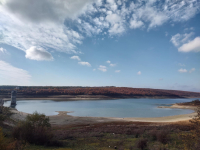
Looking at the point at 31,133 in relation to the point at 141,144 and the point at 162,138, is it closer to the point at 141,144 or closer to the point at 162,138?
the point at 141,144

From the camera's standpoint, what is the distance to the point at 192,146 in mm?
6430

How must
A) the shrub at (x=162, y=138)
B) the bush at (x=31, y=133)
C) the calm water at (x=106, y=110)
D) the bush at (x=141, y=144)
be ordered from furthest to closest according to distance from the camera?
the calm water at (x=106, y=110), the shrub at (x=162, y=138), the bush at (x=31, y=133), the bush at (x=141, y=144)

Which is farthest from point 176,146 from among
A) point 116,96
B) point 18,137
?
point 116,96

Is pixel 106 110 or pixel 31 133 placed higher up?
pixel 31 133

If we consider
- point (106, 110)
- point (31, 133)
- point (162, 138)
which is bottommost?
point (106, 110)

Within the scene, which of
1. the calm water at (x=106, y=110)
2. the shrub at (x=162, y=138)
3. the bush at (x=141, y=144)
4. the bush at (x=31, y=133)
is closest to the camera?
the bush at (x=141, y=144)

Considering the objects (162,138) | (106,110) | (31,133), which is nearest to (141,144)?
(162,138)

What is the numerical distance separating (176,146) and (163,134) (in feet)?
5.25

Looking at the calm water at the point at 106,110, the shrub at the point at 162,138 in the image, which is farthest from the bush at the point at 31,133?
the calm water at the point at 106,110

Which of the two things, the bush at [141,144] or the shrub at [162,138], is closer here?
Answer: the bush at [141,144]

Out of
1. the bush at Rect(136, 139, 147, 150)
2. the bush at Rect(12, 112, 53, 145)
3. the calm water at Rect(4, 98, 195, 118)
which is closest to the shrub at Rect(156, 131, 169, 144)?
the bush at Rect(136, 139, 147, 150)

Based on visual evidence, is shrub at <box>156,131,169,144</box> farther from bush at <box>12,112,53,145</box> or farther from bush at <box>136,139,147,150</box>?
bush at <box>12,112,53,145</box>

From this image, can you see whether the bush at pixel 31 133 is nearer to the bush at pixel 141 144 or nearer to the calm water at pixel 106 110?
the bush at pixel 141 144

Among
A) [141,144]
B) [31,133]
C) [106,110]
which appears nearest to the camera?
[141,144]
